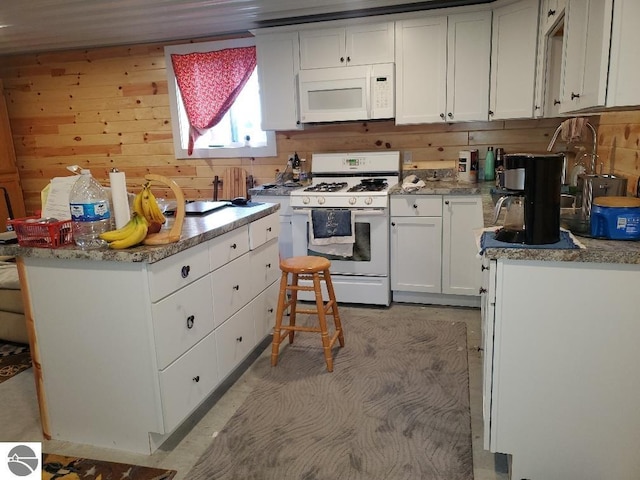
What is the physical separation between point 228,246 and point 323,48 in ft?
6.89

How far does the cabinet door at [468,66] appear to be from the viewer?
3.49m

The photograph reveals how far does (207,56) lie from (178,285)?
2.98m

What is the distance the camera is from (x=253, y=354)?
9.81 feet

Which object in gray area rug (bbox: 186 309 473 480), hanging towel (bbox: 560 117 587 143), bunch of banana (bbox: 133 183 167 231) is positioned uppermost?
hanging towel (bbox: 560 117 587 143)

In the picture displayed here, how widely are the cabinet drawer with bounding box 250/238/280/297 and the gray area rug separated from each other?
456 mm

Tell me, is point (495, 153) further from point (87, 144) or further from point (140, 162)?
point (87, 144)

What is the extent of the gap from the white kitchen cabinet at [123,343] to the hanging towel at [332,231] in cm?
141

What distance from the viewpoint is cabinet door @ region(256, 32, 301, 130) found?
388 cm

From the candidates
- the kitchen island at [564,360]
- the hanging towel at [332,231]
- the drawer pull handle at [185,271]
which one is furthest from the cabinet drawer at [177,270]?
the hanging towel at [332,231]

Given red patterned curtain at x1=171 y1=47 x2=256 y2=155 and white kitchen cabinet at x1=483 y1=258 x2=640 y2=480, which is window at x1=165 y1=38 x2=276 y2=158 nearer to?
red patterned curtain at x1=171 y1=47 x2=256 y2=155

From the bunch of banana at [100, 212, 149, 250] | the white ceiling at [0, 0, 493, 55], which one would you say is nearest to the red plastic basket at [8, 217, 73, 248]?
the bunch of banana at [100, 212, 149, 250]

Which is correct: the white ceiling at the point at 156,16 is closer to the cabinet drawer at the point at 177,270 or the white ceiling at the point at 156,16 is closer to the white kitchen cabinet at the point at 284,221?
the white kitchen cabinet at the point at 284,221

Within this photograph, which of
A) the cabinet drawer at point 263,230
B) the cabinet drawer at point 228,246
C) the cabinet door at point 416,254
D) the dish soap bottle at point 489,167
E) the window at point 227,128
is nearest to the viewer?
the cabinet drawer at point 228,246

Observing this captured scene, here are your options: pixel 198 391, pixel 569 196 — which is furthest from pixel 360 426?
pixel 569 196
